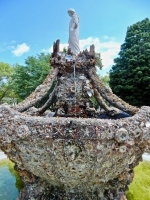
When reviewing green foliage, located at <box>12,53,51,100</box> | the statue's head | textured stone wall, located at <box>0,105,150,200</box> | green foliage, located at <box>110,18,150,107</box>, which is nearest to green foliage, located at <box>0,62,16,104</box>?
green foliage, located at <box>12,53,51,100</box>

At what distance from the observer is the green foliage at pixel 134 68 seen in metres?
13.3

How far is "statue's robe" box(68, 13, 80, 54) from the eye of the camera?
20.5 feet

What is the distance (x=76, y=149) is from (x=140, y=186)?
11.6ft

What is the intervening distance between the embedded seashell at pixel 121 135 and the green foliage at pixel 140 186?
2.63 metres

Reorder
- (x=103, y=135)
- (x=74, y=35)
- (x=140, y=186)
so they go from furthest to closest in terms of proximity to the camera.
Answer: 1. (x=74, y=35)
2. (x=140, y=186)
3. (x=103, y=135)

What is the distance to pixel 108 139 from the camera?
121 inches

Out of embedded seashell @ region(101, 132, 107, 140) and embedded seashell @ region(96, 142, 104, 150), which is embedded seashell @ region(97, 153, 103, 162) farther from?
embedded seashell @ region(101, 132, 107, 140)

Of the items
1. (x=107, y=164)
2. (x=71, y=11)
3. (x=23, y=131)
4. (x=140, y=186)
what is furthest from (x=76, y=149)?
(x=71, y=11)

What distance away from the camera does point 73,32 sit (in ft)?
20.7

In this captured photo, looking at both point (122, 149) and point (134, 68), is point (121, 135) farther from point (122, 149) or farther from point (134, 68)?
point (134, 68)

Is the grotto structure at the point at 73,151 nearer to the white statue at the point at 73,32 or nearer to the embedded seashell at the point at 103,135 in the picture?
the embedded seashell at the point at 103,135

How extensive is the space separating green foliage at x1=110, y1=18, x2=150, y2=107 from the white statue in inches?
319

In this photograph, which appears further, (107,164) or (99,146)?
(107,164)

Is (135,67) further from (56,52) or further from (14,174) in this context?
(14,174)
